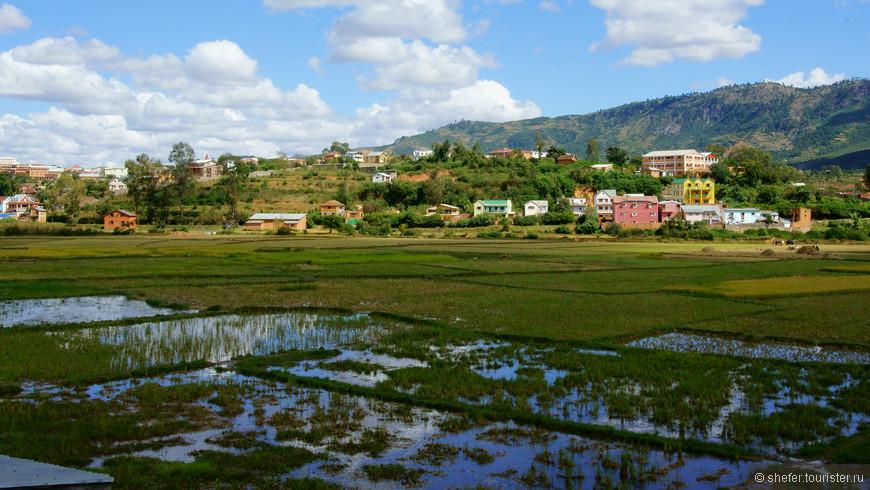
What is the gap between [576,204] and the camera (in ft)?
261

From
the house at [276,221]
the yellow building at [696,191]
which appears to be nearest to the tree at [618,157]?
the yellow building at [696,191]

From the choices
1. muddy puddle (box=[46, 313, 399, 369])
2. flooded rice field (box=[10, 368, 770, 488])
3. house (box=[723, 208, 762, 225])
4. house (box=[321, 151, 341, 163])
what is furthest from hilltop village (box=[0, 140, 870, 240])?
flooded rice field (box=[10, 368, 770, 488])

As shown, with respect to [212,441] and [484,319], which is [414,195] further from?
[212,441]

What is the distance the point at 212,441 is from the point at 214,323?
9900 millimetres

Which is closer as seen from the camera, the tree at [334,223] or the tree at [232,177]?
the tree at [334,223]

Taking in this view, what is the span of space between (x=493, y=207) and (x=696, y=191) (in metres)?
26.1

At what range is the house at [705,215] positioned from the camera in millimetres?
66438

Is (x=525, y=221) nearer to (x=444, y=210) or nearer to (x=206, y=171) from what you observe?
(x=444, y=210)

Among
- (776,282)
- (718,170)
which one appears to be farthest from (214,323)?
(718,170)

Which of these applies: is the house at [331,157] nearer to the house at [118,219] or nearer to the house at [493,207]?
the house at [493,207]

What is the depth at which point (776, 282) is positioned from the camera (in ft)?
86.6

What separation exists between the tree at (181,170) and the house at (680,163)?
224ft

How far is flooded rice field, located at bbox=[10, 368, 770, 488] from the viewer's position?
815 cm

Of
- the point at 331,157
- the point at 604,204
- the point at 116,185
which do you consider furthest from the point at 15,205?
the point at 604,204
